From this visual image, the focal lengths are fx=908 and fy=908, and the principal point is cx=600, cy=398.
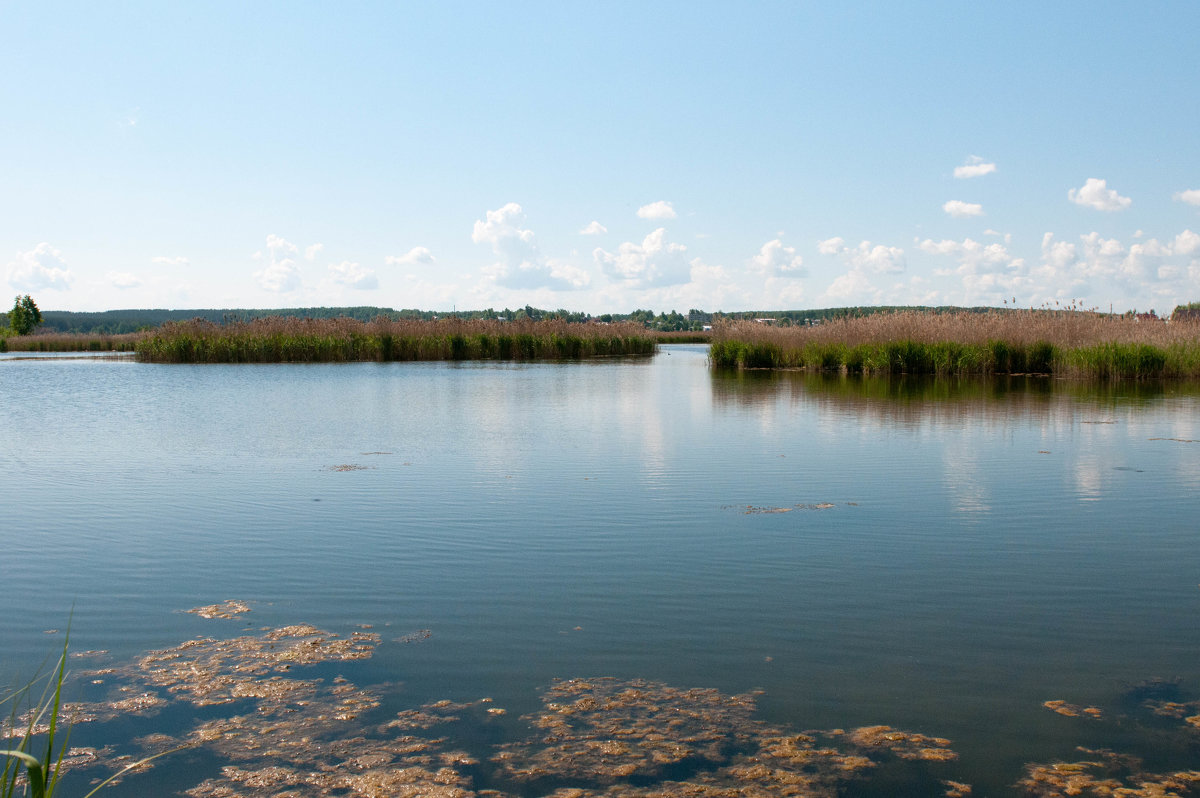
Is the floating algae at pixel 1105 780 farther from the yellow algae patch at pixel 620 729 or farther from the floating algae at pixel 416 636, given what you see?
the floating algae at pixel 416 636

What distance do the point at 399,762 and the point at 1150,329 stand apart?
24.2 m

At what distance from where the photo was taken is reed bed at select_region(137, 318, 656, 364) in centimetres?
3219

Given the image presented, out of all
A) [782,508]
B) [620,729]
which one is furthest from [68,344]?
[620,729]

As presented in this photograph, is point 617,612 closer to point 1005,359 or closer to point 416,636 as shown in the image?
point 416,636

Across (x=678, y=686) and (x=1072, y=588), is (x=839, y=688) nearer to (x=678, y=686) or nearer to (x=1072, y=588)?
(x=678, y=686)

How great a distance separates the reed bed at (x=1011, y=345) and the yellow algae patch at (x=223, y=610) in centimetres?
2140

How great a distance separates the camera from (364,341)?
112 feet

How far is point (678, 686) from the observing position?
3.68m

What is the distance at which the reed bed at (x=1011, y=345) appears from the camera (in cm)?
2175

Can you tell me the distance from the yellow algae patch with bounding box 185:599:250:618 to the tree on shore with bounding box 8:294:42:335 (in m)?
81.7

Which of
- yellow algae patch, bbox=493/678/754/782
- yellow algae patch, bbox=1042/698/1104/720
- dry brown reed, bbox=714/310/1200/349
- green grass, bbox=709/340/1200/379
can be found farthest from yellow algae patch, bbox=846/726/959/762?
dry brown reed, bbox=714/310/1200/349

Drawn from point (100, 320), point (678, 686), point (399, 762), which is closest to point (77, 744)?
point (399, 762)

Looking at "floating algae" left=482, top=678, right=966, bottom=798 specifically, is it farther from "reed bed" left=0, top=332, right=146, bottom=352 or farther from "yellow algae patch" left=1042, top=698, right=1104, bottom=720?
"reed bed" left=0, top=332, right=146, bottom=352

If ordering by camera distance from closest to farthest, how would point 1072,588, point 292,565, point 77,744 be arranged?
point 77,744 → point 1072,588 → point 292,565
